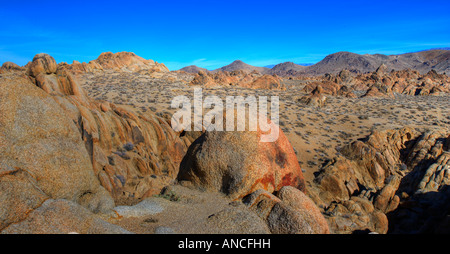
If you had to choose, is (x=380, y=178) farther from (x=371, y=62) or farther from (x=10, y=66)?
(x=371, y=62)

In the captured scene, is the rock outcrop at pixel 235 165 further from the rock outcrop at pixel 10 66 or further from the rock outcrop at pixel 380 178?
the rock outcrop at pixel 10 66

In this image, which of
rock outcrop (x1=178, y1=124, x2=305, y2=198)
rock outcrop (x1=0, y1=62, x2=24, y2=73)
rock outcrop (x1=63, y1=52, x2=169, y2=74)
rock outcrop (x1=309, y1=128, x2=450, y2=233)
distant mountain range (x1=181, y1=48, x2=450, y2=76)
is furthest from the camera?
distant mountain range (x1=181, y1=48, x2=450, y2=76)

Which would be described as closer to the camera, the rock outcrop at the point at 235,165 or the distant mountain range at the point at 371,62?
the rock outcrop at the point at 235,165

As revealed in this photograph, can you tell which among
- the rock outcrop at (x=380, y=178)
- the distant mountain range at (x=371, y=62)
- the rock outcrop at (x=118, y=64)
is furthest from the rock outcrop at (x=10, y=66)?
the distant mountain range at (x=371, y=62)

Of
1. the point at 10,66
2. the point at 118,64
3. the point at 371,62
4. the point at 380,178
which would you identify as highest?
the point at 371,62

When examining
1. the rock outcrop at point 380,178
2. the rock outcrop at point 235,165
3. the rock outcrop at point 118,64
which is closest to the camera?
the rock outcrop at point 235,165

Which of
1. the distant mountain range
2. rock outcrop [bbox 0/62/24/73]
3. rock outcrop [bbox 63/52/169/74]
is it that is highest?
the distant mountain range

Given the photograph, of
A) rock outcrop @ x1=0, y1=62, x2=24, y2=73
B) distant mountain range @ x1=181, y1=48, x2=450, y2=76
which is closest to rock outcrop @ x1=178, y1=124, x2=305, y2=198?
rock outcrop @ x1=0, y1=62, x2=24, y2=73

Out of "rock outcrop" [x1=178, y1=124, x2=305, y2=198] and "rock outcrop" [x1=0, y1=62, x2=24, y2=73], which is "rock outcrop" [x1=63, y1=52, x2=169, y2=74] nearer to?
"rock outcrop" [x1=0, y1=62, x2=24, y2=73]

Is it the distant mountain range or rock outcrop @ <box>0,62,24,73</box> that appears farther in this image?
the distant mountain range

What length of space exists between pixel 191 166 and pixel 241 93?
97.7 feet

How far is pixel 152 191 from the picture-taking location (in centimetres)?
876

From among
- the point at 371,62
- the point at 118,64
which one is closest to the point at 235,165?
the point at 118,64

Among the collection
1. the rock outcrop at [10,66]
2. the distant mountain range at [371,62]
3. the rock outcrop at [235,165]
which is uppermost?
the distant mountain range at [371,62]
